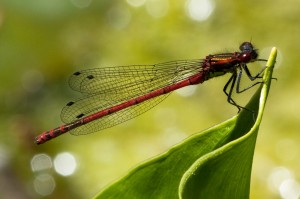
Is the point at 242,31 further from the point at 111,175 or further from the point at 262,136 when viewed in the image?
the point at 111,175

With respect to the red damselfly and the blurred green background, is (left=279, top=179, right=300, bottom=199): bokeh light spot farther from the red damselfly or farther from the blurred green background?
the red damselfly

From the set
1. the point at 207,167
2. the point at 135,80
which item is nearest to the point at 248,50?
the point at 135,80

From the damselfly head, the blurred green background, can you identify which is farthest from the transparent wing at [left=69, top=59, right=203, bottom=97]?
the blurred green background

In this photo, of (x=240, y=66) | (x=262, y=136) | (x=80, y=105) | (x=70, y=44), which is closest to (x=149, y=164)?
(x=240, y=66)

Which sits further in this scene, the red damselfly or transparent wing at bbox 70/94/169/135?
transparent wing at bbox 70/94/169/135

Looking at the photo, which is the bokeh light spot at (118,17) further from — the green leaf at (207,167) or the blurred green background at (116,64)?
the green leaf at (207,167)

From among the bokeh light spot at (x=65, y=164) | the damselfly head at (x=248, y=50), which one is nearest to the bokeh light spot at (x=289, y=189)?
the damselfly head at (x=248, y=50)
